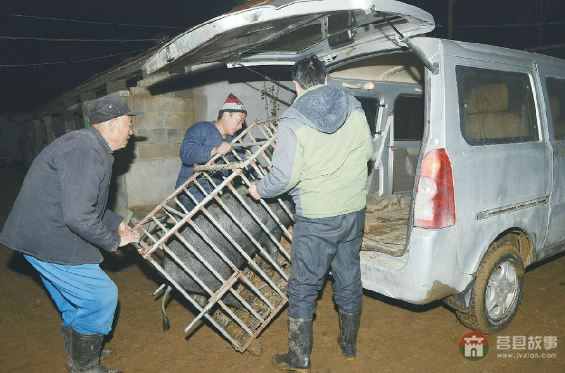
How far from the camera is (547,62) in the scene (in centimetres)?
359

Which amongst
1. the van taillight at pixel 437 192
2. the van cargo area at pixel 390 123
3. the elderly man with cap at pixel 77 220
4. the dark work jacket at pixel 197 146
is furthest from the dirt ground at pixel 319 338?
the dark work jacket at pixel 197 146

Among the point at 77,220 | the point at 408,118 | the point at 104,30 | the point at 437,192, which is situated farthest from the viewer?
the point at 104,30

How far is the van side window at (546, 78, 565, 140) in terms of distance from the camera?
3.64m

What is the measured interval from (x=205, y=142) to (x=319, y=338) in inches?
88.0

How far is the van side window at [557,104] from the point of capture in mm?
3639

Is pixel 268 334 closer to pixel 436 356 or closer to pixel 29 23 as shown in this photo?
pixel 436 356

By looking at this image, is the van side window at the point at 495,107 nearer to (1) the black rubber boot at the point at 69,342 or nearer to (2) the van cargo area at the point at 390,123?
(2) the van cargo area at the point at 390,123

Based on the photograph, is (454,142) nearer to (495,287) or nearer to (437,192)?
(437,192)

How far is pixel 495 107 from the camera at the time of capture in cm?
310

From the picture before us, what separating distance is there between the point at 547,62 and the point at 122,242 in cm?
405

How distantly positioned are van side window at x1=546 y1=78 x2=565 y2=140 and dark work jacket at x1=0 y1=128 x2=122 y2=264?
156 inches

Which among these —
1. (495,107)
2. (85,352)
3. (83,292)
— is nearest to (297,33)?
(495,107)

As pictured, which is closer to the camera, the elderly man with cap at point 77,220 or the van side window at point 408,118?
the elderly man with cap at point 77,220

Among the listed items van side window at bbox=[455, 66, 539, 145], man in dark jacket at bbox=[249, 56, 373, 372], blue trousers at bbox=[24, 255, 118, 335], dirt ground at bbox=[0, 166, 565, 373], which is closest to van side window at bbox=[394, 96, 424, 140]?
van side window at bbox=[455, 66, 539, 145]
